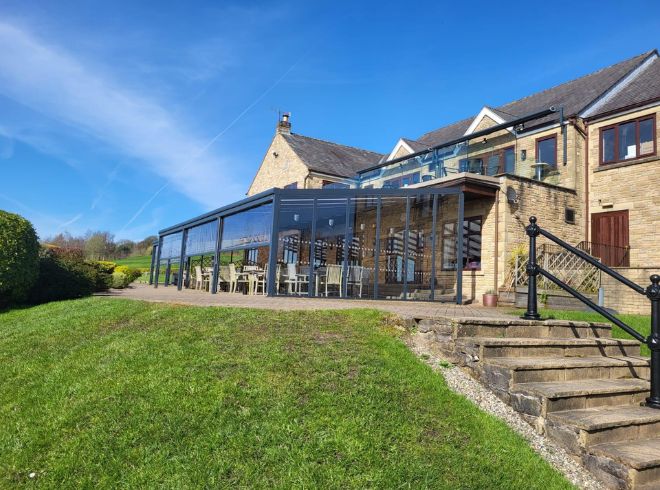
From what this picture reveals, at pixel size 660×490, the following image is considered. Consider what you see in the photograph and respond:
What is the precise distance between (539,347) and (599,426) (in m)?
1.38

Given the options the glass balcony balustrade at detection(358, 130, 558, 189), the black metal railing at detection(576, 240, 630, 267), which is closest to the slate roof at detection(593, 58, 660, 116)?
the glass balcony balustrade at detection(358, 130, 558, 189)

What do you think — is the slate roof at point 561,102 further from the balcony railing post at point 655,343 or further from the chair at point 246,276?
the balcony railing post at point 655,343

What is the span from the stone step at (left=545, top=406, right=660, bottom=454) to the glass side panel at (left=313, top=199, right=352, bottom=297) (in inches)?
341

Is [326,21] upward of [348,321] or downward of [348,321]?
upward

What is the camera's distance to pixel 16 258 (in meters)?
9.71

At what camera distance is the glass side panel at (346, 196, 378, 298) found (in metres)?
12.9

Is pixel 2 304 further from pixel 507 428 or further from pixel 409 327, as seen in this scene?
pixel 507 428

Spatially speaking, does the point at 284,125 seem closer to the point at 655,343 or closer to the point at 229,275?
the point at 229,275

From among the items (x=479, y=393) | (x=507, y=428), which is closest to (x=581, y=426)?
(x=507, y=428)

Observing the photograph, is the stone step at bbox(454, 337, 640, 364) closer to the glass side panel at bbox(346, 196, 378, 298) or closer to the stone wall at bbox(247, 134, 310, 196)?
the glass side panel at bbox(346, 196, 378, 298)

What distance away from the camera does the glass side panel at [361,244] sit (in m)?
12.9

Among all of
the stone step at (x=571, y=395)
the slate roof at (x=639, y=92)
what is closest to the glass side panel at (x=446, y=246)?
the slate roof at (x=639, y=92)

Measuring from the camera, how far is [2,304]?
10273 millimetres

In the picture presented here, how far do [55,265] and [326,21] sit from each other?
29.1 feet
